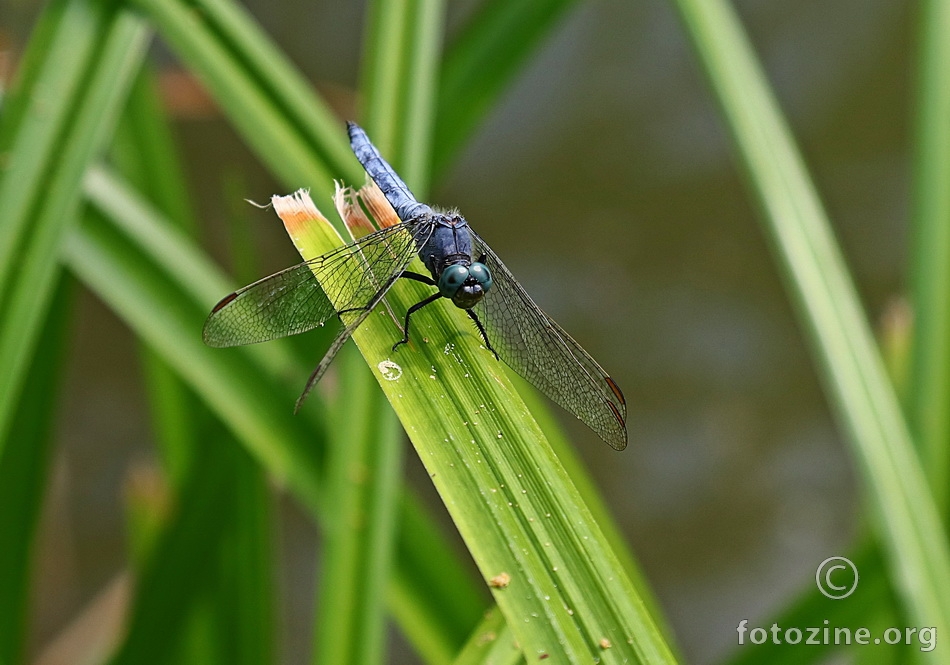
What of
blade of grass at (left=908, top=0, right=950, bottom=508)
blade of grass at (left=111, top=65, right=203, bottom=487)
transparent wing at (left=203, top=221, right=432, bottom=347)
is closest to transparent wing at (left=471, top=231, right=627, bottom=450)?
transparent wing at (left=203, top=221, right=432, bottom=347)

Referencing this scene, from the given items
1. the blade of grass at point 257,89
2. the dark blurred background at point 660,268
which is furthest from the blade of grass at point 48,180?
the dark blurred background at point 660,268

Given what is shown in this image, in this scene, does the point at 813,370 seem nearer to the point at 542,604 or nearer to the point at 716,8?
the point at 716,8

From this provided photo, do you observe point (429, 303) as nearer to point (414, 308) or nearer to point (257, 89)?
point (414, 308)

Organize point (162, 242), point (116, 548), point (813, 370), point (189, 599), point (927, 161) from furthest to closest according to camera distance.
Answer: point (813, 370), point (116, 548), point (189, 599), point (162, 242), point (927, 161)

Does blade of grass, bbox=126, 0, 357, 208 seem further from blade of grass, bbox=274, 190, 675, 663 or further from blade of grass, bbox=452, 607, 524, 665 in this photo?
blade of grass, bbox=452, 607, 524, 665

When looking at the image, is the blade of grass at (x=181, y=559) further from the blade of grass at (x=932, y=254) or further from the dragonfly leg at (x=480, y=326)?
the blade of grass at (x=932, y=254)

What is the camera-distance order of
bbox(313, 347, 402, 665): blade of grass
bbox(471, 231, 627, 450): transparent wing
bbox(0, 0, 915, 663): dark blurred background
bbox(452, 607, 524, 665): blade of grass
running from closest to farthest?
bbox(452, 607, 524, 665): blade of grass
bbox(313, 347, 402, 665): blade of grass
bbox(471, 231, 627, 450): transparent wing
bbox(0, 0, 915, 663): dark blurred background

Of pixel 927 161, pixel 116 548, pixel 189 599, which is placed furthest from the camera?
pixel 116 548

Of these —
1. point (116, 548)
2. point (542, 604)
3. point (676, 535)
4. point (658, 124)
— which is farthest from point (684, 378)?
point (542, 604)
